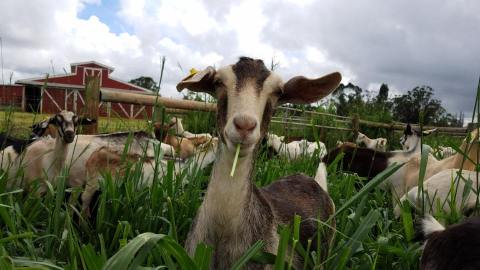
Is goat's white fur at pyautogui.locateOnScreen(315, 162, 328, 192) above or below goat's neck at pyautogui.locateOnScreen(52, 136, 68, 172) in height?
above

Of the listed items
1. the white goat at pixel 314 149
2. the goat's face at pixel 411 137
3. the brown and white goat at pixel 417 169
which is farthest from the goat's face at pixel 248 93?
the goat's face at pixel 411 137

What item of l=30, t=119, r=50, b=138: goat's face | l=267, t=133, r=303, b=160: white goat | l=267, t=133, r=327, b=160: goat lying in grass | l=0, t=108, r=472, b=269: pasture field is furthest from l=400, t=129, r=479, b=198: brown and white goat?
l=30, t=119, r=50, b=138: goat's face

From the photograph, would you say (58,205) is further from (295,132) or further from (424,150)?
(295,132)

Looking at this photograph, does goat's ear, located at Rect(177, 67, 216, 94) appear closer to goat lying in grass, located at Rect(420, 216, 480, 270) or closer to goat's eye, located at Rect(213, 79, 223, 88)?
goat's eye, located at Rect(213, 79, 223, 88)

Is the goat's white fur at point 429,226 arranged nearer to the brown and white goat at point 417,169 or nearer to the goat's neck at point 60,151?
the brown and white goat at point 417,169

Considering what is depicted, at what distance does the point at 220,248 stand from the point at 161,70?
3.20ft

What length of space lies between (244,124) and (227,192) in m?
0.38

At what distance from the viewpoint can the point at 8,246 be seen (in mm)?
2051

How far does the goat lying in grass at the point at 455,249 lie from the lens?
1.70 meters

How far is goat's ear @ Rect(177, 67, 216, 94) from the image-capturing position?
6.71 ft

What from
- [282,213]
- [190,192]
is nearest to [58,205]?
[190,192]

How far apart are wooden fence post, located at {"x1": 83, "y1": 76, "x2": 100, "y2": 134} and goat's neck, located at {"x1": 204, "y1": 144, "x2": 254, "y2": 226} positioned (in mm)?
3526

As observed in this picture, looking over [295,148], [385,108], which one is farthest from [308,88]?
[385,108]

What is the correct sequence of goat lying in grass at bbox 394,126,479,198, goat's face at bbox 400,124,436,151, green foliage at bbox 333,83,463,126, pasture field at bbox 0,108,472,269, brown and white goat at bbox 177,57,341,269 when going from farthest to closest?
green foliage at bbox 333,83,463,126 < goat's face at bbox 400,124,436,151 < goat lying in grass at bbox 394,126,479,198 < brown and white goat at bbox 177,57,341,269 < pasture field at bbox 0,108,472,269
